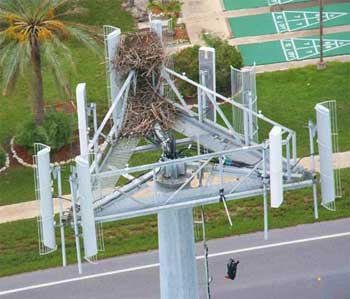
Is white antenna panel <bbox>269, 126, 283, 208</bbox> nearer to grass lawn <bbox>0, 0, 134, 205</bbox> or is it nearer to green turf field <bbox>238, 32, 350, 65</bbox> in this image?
grass lawn <bbox>0, 0, 134, 205</bbox>

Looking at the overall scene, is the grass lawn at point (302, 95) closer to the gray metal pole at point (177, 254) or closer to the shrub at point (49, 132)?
the shrub at point (49, 132)

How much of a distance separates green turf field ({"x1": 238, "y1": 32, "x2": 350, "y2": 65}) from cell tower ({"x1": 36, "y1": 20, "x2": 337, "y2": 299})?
21240 mm

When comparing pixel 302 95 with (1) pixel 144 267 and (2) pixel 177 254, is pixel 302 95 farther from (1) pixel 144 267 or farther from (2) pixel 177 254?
(2) pixel 177 254

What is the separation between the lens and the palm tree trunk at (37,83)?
27105mm

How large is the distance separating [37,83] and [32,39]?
1.42 m

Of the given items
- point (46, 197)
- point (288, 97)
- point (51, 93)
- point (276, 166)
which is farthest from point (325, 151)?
point (51, 93)

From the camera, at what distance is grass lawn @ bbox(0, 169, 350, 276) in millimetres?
23172

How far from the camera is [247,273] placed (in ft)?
73.6

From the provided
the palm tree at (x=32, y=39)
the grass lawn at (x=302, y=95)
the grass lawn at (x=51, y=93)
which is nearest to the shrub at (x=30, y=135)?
the grass lawn at (x=51, y=93)

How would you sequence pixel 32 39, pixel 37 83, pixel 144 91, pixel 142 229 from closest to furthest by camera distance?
1. pixel 144 91
2. pixel 142 229
3. pixel 32 39
4. pixel 37 83

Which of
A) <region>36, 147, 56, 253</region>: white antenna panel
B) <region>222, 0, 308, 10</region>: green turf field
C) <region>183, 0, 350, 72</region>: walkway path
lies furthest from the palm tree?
<region>36, 147, 56, 253</region>: white antenna panel

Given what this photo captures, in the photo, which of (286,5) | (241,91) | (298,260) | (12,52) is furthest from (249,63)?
(241,91)

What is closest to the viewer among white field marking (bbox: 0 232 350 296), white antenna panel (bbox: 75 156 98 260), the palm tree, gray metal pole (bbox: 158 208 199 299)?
white antenna panel (bbox: 75 156 98 260)

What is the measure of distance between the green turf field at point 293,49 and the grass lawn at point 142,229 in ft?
31.7
